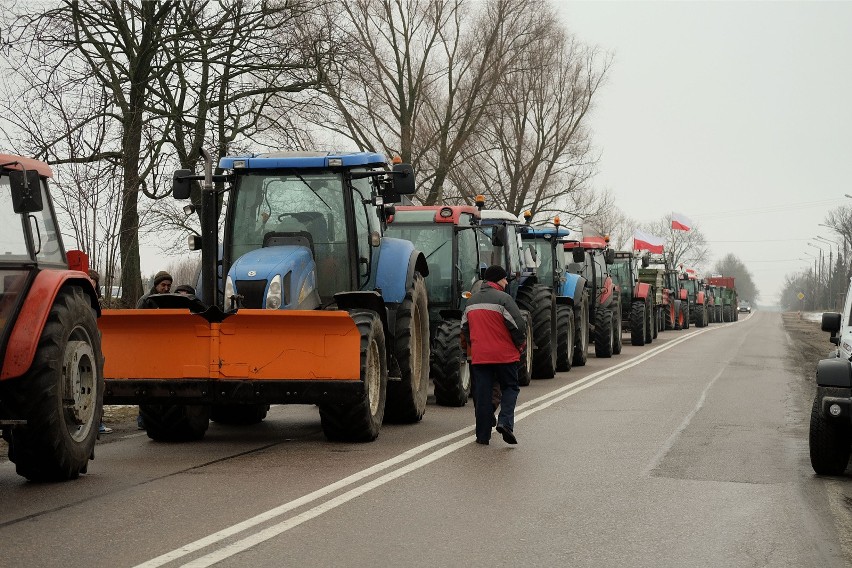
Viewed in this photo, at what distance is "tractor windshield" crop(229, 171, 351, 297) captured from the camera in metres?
12.3

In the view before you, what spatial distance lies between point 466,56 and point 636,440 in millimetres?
35773

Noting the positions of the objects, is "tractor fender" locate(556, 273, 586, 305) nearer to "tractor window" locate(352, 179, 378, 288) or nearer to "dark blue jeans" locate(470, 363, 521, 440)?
"tractor window" locate(352, 179, 378, 288)

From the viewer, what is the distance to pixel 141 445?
11734 mm

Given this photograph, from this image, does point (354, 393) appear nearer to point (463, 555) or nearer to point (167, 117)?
point (463, 555)

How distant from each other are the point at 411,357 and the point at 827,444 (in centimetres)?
466

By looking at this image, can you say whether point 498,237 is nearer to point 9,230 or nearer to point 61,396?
point 61,396

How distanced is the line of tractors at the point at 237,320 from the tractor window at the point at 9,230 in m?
0.01

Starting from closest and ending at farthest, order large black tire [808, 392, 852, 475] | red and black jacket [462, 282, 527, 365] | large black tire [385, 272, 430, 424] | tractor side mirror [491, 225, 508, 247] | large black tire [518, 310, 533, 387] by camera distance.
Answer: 1. large black tire [808, 392, 852, 475]
2. red and black jacket [462, 282, 527, 365]
3. large black tire [385, 272, 430, 424]
4. tractor side mirror [491, 225, 508, 247]
5. large black tire [518, 310, 533, 387]

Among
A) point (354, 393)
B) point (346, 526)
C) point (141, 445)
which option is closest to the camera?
point (346, 526)

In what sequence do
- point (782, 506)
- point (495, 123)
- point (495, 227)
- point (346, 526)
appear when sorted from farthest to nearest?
1. point (495, 123)
2. point (495, 227)
3. point (782, 506)
4. point (346, 526)

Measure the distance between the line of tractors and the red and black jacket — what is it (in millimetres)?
938

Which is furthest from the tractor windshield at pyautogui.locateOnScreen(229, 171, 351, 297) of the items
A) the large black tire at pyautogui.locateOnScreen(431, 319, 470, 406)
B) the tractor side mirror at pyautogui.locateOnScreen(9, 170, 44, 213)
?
the tractor side mirror at pyautogui.locateOnScreen(9, 170, 44, 213)

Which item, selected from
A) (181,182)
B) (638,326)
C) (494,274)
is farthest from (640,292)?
(181,182)

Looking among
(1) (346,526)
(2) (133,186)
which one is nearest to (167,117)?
(2) (133,186)
